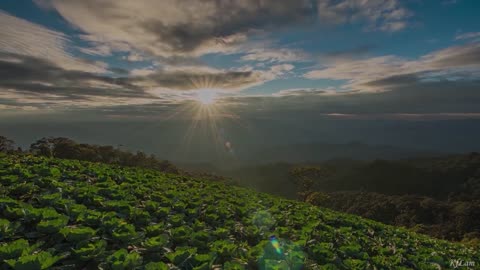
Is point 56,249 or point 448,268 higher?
point 56,249

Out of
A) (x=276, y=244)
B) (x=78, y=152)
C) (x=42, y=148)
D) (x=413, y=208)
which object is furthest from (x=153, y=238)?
(x=413, y=208)

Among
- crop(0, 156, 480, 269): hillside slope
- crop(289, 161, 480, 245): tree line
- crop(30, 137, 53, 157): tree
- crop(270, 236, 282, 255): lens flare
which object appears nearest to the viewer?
crop(0, 156, 480, 269): hillside slope

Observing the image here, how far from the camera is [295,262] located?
5430 millimetres

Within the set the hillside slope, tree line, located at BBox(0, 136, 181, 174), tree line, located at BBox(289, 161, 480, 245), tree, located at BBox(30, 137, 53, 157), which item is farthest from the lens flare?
tree, located at BBox(30, 137, 53, 157)

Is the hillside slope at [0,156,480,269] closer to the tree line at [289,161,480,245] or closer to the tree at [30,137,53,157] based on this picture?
the tree line at [289,161,480,245]

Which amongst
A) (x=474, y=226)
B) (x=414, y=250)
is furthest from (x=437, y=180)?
(x=414, y=250)

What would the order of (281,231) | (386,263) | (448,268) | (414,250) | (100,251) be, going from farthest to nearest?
(414,250) < (281,231) < (448,268) < (386,263) < (100,251)

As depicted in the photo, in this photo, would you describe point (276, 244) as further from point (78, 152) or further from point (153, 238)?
point (78, 152)

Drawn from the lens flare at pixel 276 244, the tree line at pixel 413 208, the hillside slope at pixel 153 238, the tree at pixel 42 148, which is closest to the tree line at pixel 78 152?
the tree at pixel 42 148

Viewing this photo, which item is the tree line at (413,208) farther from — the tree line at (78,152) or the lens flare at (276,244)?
the lens flare at (276,244)

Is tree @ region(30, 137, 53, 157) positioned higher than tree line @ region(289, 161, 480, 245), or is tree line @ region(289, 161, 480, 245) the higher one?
tree @ region(30, 137, 53, 157)

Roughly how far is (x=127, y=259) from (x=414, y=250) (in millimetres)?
8580

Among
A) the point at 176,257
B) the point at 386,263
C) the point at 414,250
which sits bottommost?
the point at 414,250

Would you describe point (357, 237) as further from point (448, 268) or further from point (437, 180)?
point (437, 180)
